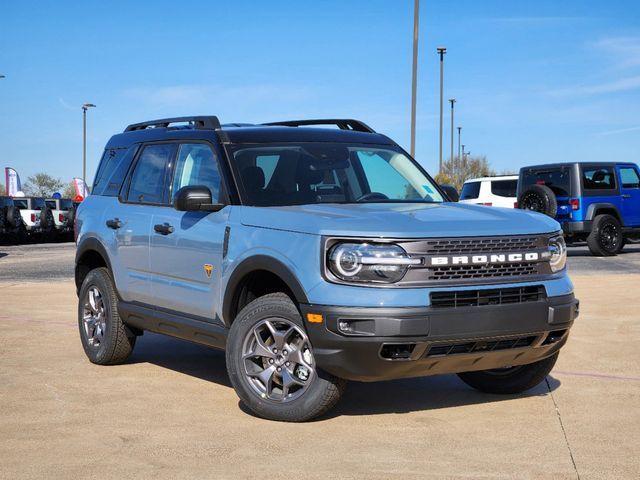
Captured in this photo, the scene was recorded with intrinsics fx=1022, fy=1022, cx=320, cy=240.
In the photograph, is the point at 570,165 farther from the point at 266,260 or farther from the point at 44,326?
the point at 266,260

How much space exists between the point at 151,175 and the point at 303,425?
264cm

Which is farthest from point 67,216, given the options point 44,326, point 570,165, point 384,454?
point 384,454

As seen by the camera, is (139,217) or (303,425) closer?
(303,425)

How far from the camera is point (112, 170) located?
8281mm

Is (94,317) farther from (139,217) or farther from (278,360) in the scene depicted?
(278,360)

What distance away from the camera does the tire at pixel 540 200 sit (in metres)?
20.3

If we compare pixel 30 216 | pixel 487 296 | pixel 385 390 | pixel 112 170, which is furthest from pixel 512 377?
pixel 30 216

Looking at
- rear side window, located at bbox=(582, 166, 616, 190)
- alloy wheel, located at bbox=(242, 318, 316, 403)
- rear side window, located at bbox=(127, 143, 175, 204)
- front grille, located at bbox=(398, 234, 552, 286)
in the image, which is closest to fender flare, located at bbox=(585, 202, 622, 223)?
rear side window, located at bbox=(582, 166, 616, 190)

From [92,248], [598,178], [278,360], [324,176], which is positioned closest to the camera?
[278,360]

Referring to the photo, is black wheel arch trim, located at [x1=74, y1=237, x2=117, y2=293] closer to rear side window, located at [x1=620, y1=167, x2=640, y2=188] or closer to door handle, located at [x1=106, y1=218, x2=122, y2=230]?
door handle, located at [x1=106, y1=218, x2=122, y2=230]

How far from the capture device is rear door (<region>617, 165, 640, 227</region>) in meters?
22.2

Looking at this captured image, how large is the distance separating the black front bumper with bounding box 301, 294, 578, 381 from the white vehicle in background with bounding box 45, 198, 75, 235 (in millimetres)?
30895

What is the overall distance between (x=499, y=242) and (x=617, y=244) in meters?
17.1

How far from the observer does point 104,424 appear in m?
5.91
